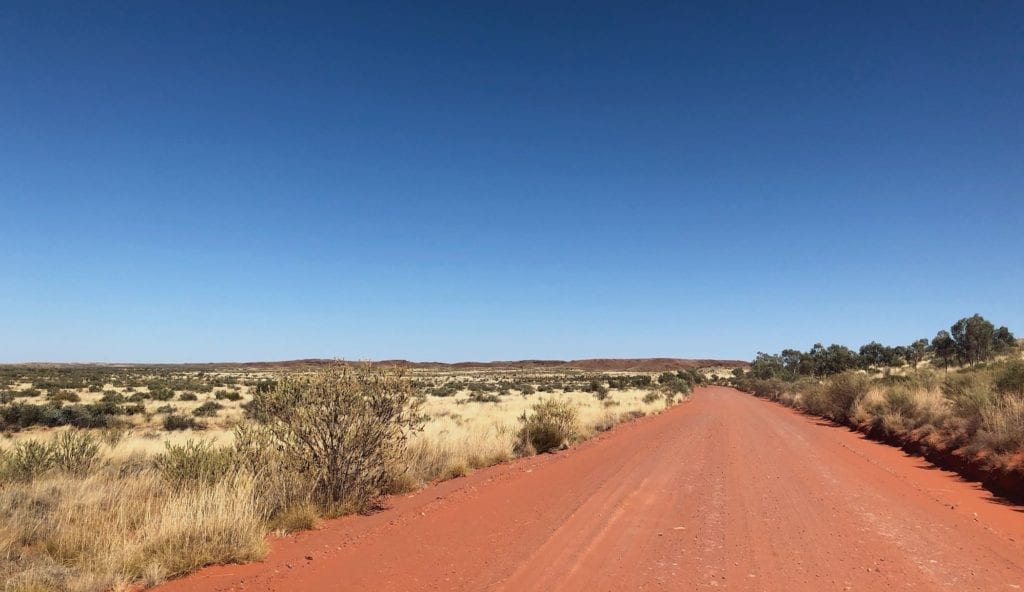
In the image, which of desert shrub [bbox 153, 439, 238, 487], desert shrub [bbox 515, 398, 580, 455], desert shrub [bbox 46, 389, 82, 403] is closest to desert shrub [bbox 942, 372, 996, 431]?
desert shrub [bbox 515, 398, 580, 455]

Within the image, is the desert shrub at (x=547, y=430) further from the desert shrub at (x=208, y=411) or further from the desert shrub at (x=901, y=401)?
the desert shrub at (x=208, y=411)

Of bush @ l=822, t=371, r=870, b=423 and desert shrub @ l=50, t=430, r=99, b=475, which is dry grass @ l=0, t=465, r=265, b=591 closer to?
desert shrub @ l=50, t=430, r=99, b=475

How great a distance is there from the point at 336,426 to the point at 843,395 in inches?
920

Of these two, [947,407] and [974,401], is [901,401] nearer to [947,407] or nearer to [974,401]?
[947,407]

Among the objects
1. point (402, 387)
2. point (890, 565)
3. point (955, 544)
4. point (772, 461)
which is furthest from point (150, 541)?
point (772, 461)

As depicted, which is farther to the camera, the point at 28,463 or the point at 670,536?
the point at 28,463

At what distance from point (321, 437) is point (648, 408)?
77.1 feet

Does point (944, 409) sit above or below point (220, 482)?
above

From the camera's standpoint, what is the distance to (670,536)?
6840 mm

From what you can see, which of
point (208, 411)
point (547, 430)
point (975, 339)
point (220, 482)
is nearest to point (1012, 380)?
point (547, 430)

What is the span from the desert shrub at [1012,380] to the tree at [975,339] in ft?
161

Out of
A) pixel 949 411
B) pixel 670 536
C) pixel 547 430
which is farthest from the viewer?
pixel 547 430

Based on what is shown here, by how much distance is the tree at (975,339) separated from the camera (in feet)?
180

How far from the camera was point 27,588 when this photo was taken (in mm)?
4887
